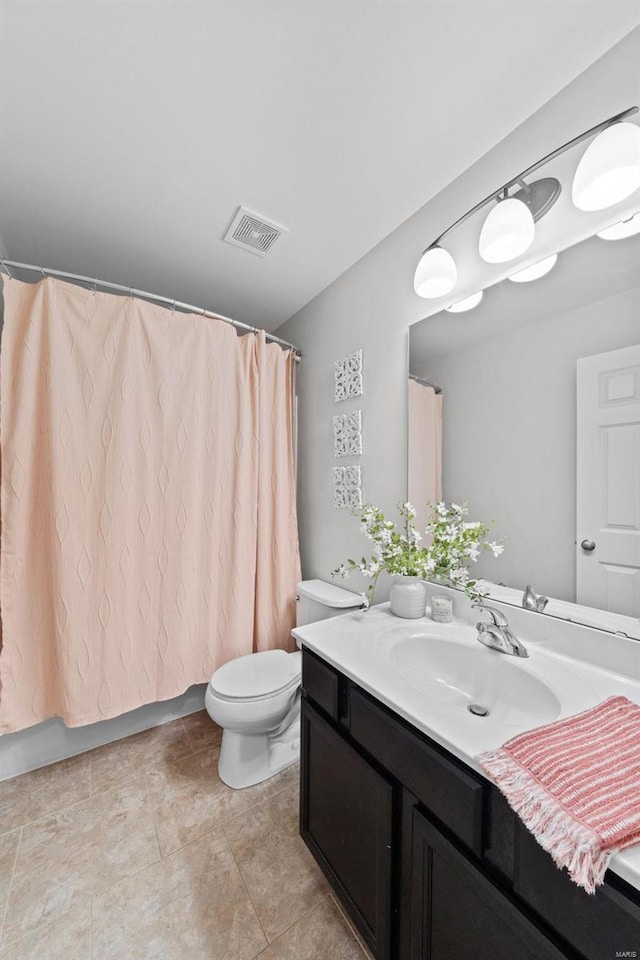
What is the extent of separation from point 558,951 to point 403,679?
436 millimetres

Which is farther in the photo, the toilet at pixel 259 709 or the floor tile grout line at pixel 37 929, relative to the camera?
the toilet at pixel 259 709

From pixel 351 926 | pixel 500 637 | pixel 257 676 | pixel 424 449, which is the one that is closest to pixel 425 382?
pixel 424 449

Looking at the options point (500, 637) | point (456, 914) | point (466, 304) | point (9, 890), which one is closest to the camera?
point (456, 914)

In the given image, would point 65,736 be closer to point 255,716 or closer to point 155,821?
point 155,821

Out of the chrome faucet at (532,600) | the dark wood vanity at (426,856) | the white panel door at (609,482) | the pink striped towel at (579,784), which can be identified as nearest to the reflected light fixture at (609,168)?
the white panel door at (609,482)

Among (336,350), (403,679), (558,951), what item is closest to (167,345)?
(336,350)

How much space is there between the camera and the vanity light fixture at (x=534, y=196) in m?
0.86

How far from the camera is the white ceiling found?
88 cm

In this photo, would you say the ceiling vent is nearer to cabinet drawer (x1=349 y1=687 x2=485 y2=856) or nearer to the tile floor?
cabinet drawer (x1=349 y1=687 x2=485 y2=856)

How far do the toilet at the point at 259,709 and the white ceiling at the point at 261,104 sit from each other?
172cm

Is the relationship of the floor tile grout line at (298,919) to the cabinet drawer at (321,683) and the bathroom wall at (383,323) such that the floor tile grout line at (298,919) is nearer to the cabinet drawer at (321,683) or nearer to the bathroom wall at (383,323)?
the cabinet drawer at (321,683)

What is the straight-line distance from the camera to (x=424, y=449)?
4.63 ft

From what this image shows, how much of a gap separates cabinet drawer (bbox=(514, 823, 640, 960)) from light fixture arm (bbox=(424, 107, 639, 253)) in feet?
4.93

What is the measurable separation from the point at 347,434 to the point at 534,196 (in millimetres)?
1086
